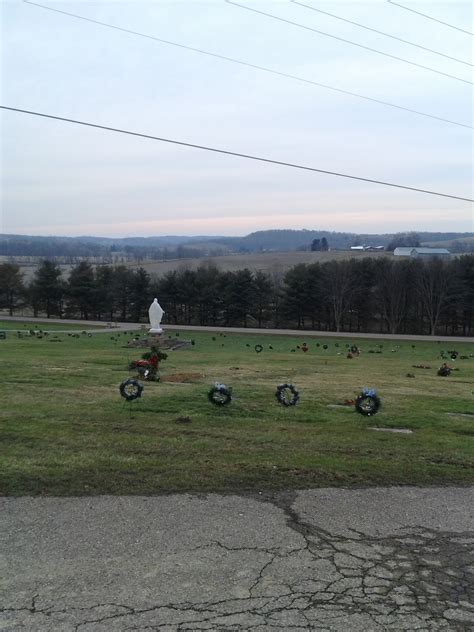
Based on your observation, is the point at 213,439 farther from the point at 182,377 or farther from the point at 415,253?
the point at 415,253

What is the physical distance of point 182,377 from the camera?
519 inches

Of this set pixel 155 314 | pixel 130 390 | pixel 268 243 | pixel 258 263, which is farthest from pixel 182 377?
pixel 268 243

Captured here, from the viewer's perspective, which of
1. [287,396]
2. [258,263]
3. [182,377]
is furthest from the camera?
[258,263]

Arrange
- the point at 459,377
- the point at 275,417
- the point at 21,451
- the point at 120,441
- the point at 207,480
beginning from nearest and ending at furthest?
the point at 207,480
the point at 21,451
the point at 120,441
the point at 275,417
the point at 459,377

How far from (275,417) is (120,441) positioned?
2655 millimetres

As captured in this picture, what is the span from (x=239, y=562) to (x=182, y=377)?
9502mm

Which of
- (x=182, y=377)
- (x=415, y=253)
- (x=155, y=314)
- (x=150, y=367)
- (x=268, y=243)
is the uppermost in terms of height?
(x=268, y=243)

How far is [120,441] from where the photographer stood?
659cm

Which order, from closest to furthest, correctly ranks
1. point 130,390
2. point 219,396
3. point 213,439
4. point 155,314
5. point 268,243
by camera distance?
point 213,439
point 219,396
point 130,390
point 155,314
point 268,243

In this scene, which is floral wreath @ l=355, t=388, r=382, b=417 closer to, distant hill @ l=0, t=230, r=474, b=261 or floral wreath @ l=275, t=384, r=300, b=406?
floral wreath @ l=275, t=384, r=300, b=406

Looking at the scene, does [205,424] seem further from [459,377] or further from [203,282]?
[203,282]

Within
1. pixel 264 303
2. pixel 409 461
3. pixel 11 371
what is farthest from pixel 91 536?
pixel 264 303

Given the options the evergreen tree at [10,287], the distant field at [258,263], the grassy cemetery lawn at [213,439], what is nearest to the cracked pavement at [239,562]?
the grassy cemetery lawn at [213,439]

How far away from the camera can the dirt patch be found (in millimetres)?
12702
